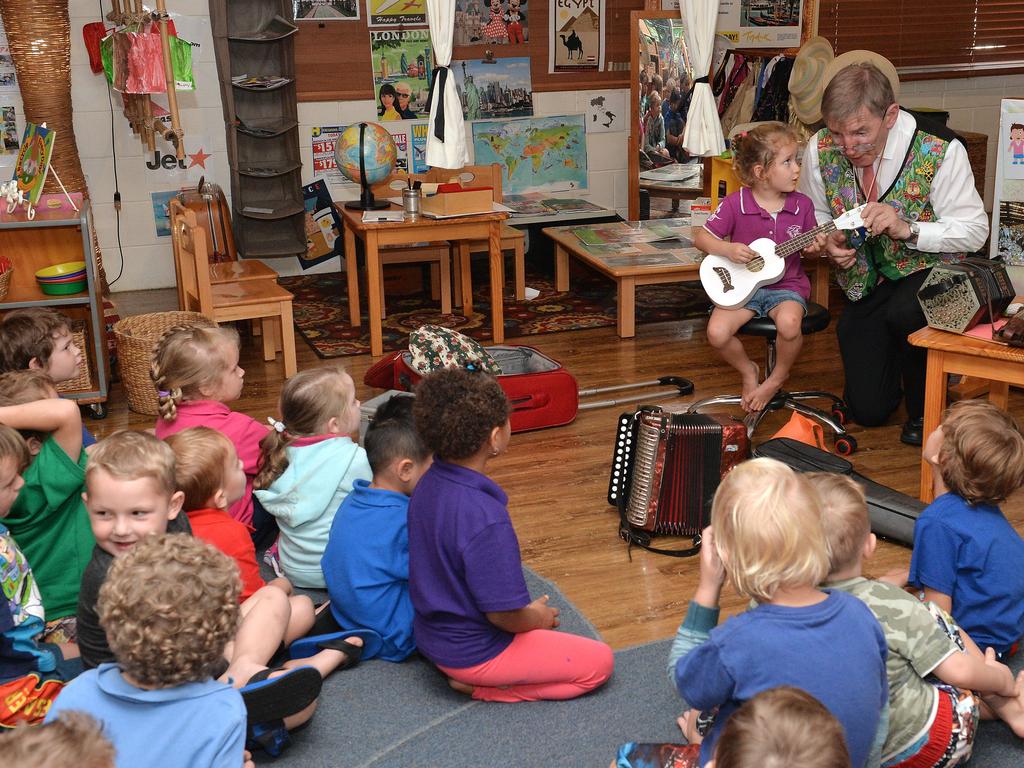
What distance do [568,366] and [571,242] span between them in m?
1.16

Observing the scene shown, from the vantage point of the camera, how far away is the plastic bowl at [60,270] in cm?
477

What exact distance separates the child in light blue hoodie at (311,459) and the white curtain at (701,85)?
11.6 ft

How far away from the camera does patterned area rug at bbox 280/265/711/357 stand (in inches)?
232

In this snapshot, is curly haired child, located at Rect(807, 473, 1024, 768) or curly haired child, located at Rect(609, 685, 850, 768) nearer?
curly haired child, located at Rect(609, 685, 850, 768)

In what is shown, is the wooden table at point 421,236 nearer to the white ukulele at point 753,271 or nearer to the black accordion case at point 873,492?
the white ukulele at point 753,271

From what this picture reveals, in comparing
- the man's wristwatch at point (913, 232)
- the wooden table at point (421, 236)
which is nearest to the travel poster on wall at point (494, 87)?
the wooden table at point (421, 236)

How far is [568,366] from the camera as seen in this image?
17.7ft

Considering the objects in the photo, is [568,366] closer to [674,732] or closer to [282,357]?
[282,357]

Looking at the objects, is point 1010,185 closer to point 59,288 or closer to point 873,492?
point 873,492

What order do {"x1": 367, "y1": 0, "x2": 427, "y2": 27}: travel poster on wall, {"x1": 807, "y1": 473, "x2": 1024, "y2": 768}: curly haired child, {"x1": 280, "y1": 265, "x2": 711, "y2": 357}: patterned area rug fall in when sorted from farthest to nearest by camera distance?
{"x1": 367, "y1": 0, "x2": 427, "y2": 27}: travel poster on wall → {"x1": 280, "y1": 265, "x2": 711, "y2": 357}: patterned area rug → {"x1": 807, "y1": 473, "x2": 1024, "y2": 768}: curly haired child

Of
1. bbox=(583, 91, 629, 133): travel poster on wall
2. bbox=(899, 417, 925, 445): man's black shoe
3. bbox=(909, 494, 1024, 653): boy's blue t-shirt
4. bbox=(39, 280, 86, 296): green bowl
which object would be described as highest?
bbox=(583, 91, 629, 133): travel poster on wall

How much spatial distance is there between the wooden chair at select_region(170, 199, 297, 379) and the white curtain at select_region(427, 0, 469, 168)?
115 cm

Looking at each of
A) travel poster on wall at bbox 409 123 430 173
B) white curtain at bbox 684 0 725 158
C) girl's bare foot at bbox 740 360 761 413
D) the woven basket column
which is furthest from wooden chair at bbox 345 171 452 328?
girl's bare foot at bbox 740 360 761 413

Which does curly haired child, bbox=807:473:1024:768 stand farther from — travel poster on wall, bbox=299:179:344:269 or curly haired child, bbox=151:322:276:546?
travel poster on wall, bbox=299:179:344:269
